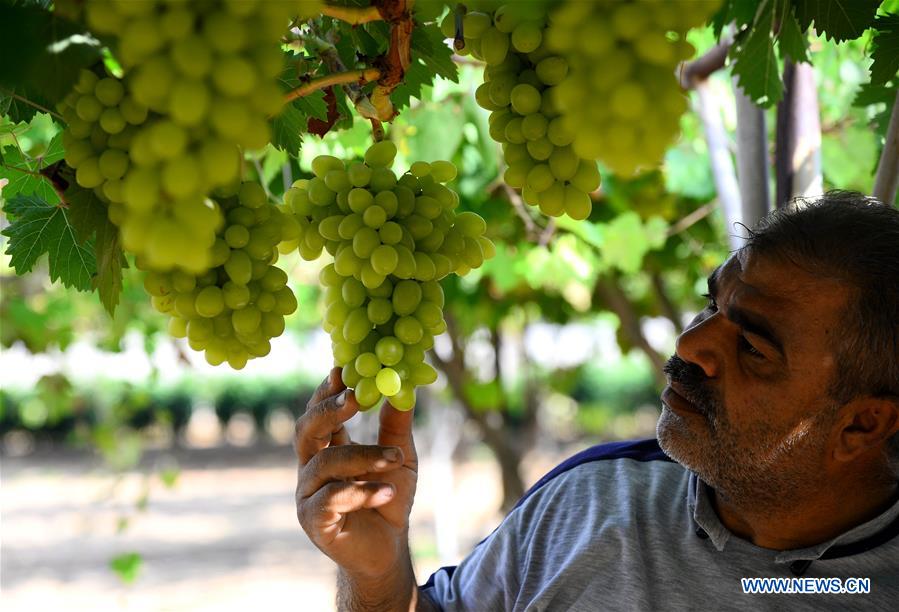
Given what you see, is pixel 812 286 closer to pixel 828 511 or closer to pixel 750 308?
pixel 750 308

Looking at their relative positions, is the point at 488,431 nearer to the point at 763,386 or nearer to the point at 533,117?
the point at 763,386

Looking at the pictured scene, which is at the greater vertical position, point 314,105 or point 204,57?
point 314,105

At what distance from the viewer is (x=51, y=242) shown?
1124 millimetres

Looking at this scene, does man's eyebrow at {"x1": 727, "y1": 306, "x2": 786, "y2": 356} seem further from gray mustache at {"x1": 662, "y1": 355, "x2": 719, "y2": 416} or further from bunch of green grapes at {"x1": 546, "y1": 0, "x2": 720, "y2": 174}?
bunch of green grapes at {"x1": 546, "y1": 0, "x2": 720, "y2": 174}

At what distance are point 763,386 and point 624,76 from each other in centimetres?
118

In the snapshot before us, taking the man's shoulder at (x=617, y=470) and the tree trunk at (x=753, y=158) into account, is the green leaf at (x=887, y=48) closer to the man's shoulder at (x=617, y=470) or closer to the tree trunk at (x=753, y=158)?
the tree trunk at (x=753, y=158)

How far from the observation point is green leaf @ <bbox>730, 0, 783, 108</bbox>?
143cm

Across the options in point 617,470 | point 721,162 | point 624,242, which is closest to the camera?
point 617,470

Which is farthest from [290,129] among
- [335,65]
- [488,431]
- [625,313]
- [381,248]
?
[488,431]

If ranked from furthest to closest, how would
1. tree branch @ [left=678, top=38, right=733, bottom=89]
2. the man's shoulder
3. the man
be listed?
tree branch @ [left=678, top=38, right=733, bottom=89]
the man's shoulder
the man

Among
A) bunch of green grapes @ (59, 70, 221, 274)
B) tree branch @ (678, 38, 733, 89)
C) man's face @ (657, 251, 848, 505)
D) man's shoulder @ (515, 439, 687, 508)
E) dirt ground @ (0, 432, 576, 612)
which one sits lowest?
dirt ground @ (0, 432, 576, 612)

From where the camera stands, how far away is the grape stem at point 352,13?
817 millimetres

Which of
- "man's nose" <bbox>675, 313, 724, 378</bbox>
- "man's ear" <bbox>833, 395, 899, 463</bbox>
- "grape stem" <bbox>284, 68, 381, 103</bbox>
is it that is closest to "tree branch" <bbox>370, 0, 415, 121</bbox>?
"grape stem" <bbox>284, 68, 381, 103</bbox>

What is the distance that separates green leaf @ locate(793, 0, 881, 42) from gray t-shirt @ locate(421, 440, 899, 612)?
3.08ft
